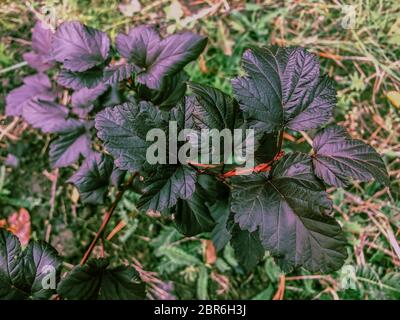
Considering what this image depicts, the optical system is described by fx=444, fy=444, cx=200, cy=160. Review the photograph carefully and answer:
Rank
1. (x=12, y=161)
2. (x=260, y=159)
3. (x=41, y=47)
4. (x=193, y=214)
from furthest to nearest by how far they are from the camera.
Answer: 1. (x=12, y=161)
2. (x=41, y=47)
3. (x=193, y=214)
4. (x=260, y=159)

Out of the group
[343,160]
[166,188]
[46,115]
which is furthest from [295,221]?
[46,115]

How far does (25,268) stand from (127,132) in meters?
0.46

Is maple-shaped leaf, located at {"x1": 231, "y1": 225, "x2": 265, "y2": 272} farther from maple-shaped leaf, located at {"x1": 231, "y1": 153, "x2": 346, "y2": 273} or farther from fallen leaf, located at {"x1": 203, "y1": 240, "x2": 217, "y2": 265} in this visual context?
fallen leaf, located at {"x1": 203, "y1": 240, "x2": 217, "y2": 265}

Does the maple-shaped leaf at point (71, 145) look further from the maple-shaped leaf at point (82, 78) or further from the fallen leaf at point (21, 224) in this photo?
the fallen leaf at point (21, 224)

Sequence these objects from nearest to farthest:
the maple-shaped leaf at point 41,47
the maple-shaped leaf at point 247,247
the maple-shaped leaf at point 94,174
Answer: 1. the maple-shaped leaf at point 247,247
2. the maple-shaped leaf at point 94,174
3. the maple-shaped leaf at point 41,47

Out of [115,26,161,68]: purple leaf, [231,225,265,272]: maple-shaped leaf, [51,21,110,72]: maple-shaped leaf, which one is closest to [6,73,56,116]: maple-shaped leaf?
[51,21,110,72]: maple-shaped leaf

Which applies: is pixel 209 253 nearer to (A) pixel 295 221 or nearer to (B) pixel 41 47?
(A) pixel 295 221

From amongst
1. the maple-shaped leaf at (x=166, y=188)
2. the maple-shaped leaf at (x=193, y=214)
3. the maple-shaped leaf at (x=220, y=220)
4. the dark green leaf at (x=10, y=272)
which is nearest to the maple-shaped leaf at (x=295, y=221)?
the maple-shaped leaf at (x=166, y=188)

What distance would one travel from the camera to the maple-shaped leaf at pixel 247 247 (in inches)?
49.6

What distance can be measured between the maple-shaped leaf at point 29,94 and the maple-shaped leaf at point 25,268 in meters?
0.64

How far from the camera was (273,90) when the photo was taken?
109cm

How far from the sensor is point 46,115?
61.5 inches

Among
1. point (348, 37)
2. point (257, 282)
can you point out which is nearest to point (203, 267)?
point (257, 282)

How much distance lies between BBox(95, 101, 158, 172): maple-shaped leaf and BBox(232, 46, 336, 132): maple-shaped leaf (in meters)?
0.25
